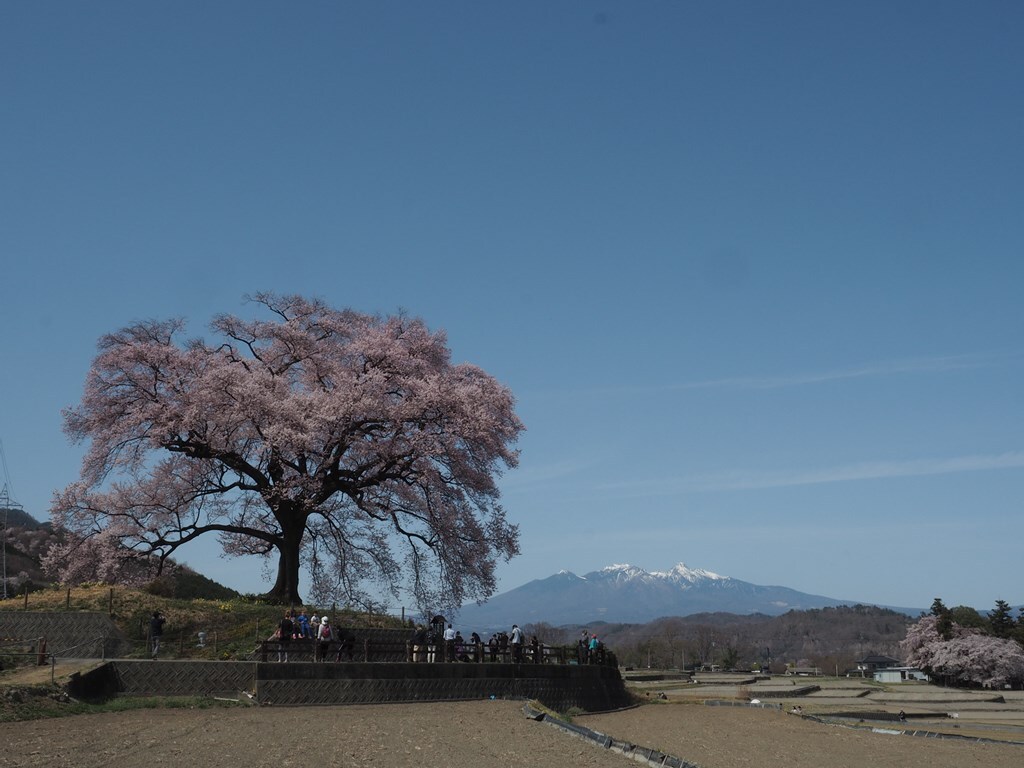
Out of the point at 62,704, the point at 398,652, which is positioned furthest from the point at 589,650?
the point at 62,704

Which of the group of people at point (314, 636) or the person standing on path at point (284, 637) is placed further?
the group of people at point (314, 636)

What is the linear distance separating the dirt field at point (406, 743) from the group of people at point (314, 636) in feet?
6.27

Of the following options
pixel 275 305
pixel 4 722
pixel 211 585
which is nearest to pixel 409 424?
pixel 275 305

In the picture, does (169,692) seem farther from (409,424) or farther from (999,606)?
(999,606)

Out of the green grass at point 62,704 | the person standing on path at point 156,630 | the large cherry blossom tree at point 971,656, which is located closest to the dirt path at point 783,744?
the green grass at point 62,704

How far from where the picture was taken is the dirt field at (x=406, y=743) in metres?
17.8

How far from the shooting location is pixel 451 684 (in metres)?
30.8

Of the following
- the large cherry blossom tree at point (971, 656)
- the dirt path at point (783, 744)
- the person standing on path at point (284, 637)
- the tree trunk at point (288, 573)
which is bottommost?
the dirt path at point (783, 744)

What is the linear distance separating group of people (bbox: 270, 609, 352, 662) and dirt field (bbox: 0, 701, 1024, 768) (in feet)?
6.27

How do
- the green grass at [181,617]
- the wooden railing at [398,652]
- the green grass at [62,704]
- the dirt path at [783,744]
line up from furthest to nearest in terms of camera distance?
1. the green grass at [181,617]
2. the wooden railing at [398,652]
3. the dirt path at [783,744]
4. the green grass at [62,704]

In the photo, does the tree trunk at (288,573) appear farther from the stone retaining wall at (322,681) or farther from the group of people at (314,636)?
the stone retaining wall at (322,681)

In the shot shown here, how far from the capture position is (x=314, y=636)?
100 ft

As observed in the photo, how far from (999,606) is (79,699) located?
101 m

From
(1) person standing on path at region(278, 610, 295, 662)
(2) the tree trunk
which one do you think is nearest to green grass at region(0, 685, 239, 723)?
(1) person standing on path at region(278, 610, 295, 662)
